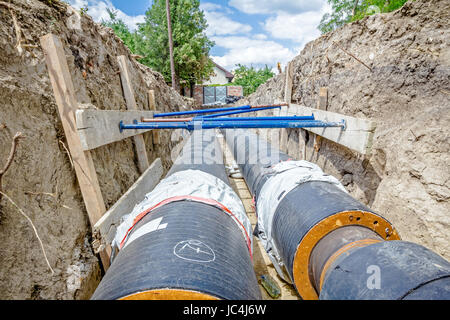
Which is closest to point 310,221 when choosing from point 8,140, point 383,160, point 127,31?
point 383,160

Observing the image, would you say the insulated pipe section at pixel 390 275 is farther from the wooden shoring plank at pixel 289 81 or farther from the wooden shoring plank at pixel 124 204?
the wooden shoring plank at pixel 289 81

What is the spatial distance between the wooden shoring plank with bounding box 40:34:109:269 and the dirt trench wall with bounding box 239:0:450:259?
3165mm

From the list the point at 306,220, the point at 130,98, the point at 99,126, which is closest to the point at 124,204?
the point at 99,126

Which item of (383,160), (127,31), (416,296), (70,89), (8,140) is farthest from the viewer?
(127,31)

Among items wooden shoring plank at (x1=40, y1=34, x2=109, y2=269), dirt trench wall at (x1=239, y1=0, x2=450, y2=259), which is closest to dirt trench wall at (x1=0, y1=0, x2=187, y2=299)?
wooden shoring plank at (x1=40, y1=34, x2=109, y2=269)

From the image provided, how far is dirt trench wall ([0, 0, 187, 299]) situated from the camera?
144 centimetres

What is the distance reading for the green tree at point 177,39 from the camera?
65.0 ft

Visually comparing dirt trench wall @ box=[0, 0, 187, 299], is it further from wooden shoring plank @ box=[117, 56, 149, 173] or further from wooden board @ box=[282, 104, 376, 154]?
wooden board @ box=[282, 104, 376, 154]

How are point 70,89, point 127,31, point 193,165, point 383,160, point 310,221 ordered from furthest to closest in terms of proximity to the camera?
1. point 127,31
2. point 193,165
3. point 383,160
4. point 70,89
5. point 310,221

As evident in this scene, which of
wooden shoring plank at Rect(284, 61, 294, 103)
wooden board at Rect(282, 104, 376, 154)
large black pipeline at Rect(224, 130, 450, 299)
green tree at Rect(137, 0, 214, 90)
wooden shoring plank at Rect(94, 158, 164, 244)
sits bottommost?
wooden shoring plank at Rect(94, 158, 164, 244)

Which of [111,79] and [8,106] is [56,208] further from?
[111,79]

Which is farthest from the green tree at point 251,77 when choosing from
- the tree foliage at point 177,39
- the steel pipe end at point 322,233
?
the steel pipe end at point 322,233

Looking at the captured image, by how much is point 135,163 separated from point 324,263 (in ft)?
9.90

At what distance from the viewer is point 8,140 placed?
56.7 inches
